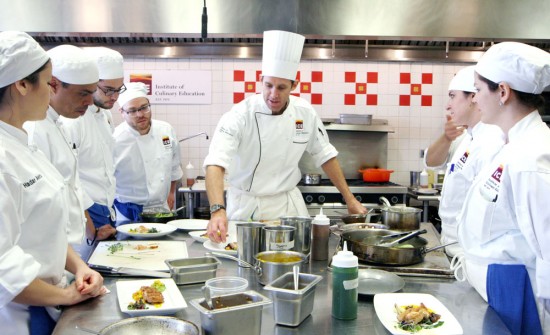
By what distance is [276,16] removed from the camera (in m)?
4.02

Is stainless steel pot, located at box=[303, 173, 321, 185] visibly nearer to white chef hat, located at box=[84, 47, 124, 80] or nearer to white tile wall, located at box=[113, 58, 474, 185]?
white tile wall, located at box=[113, 58, 474, 185]

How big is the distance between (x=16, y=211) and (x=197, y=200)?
10.4 feet

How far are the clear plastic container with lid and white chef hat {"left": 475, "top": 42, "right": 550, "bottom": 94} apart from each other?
3.34 ft

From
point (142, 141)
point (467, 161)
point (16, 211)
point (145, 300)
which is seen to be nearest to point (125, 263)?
point (145, 300)

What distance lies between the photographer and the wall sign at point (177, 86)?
5.19m

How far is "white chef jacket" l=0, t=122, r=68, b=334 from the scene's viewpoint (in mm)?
1453

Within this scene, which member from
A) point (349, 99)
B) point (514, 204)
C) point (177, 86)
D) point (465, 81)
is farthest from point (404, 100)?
point (514, 204)

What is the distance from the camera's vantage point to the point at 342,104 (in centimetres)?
529

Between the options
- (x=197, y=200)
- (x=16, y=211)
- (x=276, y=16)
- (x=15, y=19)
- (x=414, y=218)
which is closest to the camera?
(x=16, y=211)

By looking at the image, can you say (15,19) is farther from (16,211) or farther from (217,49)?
(16,211)

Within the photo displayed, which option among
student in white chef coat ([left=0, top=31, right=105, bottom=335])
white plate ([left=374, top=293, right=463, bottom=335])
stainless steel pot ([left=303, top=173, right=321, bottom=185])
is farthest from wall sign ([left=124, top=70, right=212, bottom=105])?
white plate ([left=374, top=293, right=463, bottom=335])

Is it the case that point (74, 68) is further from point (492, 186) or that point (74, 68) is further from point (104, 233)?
point (492, 186)

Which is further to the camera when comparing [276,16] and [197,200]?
[197,200]

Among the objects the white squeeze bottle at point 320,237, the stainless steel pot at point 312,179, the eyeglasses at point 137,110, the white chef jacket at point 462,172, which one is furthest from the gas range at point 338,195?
the white squeeze bottle at point 320,237
